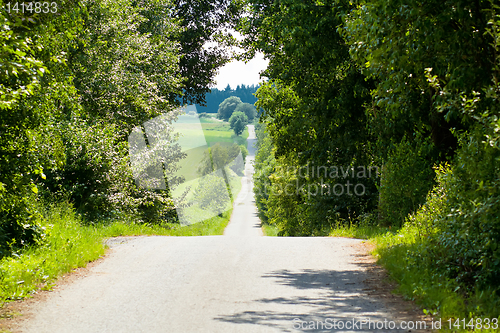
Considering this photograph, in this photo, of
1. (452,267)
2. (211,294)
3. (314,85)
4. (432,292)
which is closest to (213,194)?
(314,85)

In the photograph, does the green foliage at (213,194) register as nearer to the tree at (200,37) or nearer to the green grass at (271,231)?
the green grass at (271,231)

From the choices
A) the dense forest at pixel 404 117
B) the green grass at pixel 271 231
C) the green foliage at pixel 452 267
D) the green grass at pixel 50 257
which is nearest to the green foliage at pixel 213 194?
the green grass at pixel 271 231

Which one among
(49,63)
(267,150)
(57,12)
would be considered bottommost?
(267,150)

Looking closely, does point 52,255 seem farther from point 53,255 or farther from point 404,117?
point 404,117

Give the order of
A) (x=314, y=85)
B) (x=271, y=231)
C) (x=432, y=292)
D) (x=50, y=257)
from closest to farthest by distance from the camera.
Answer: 1. (x=432, y=292)
2. (x=50, y=257)
3. (x=314, y=85)
4. (x=271, y=231)

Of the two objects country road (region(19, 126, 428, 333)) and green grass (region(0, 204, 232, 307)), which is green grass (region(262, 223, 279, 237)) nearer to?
green grass (region(0, 204, 232, 307))

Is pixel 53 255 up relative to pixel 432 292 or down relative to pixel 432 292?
up

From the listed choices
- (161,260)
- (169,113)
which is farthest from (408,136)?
(169,113)

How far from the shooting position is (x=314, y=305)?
21.2 feet

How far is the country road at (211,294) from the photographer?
5773 mm

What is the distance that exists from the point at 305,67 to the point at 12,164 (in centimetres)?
1035

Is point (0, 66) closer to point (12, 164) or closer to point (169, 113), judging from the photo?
point (12, 164)

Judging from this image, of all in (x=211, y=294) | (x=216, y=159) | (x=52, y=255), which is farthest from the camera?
(x=216, y=159)

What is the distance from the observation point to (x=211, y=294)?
7.10 meters
